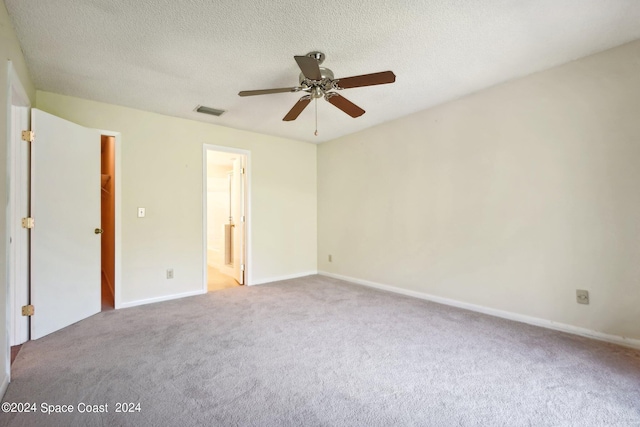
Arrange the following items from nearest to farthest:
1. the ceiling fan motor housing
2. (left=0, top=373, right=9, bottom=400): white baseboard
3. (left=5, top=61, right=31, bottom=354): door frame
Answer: (left=0, top=373, right=9, bottom=400): white baseboard < the ceiling fan motor housing < (left=5, top=61, right=31, bottom=354): door frame

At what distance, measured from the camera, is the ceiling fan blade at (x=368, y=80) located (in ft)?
6.53

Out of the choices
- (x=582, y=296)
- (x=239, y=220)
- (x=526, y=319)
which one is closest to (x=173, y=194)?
(x=239, y=220)

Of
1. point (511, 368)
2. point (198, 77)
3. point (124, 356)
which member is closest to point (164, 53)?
point (198, 77)

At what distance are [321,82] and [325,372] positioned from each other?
2.18m

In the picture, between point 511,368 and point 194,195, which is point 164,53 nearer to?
point 194,195

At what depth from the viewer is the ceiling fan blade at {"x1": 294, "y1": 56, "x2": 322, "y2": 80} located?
1.82 meters

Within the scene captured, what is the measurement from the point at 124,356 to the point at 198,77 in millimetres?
2507

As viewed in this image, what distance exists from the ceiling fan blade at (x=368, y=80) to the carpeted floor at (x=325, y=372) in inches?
80.4

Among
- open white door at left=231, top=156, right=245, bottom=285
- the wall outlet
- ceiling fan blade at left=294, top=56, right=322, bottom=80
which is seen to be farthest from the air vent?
the wall outlet

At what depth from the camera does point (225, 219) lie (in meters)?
6.80

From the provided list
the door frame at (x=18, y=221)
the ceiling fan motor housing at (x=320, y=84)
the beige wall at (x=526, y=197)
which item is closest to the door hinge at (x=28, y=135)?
the door frame at (x=18, y=221)

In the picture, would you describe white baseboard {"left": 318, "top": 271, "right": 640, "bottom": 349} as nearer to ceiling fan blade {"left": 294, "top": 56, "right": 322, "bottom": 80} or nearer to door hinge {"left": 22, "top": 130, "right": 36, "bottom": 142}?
ceiling fan blade {"left": 294, "top": 56, "right": 322, "bottom": 80}

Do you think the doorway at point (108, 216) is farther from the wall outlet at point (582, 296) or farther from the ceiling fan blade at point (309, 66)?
the wall outlet at point (582, 296)

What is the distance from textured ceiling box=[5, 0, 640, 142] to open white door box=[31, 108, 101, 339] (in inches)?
23.3
